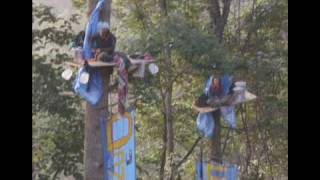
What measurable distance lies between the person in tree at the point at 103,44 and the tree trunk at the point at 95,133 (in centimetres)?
6

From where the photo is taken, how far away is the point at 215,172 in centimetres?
356

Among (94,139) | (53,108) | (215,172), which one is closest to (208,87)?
(215,172)

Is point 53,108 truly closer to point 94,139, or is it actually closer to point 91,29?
point 94,139

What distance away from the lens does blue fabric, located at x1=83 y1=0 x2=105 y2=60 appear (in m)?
3.37

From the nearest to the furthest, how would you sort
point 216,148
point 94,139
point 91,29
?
point 91,29, point 94,139, point 216,148

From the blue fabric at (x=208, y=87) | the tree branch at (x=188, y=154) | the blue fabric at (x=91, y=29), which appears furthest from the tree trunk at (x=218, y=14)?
the blue fabric at (x=91, y=29)

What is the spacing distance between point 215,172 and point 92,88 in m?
0.98

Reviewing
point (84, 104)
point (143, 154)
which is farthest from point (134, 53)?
point (143, 154)

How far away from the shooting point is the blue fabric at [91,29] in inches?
133

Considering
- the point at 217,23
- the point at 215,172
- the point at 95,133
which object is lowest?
the point at 215,172

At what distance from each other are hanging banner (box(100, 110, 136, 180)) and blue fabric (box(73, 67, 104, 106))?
→ 0.50 ft

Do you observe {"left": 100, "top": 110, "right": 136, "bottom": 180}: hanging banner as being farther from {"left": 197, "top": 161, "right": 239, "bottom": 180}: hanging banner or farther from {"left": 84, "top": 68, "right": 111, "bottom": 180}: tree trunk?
{"left": 197, "top": 161, "right": 239, "bottom": 180}: hanging banner

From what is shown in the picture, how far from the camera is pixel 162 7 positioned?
388cm
